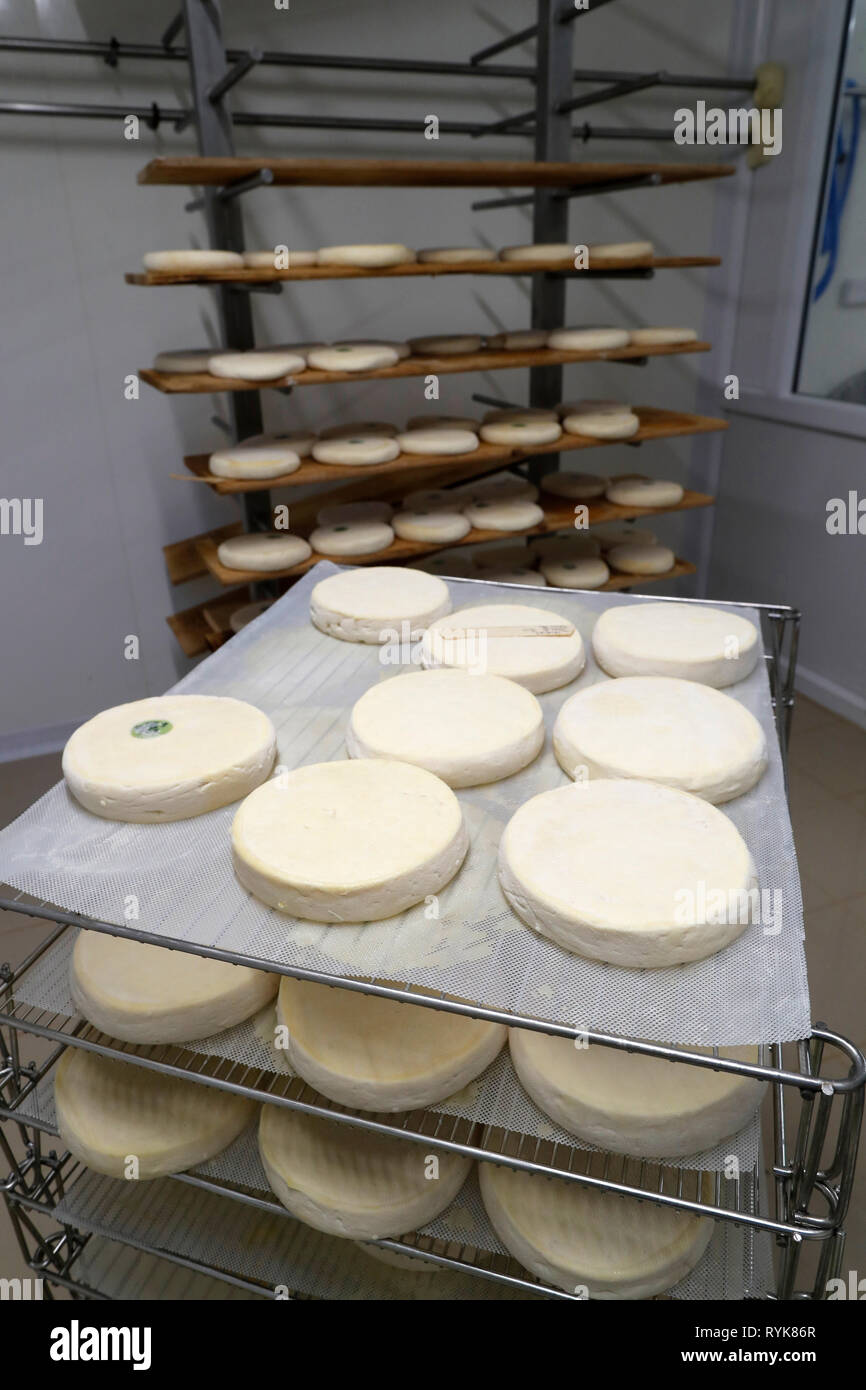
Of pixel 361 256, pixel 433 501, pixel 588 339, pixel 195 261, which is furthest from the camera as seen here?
pixel 433 501

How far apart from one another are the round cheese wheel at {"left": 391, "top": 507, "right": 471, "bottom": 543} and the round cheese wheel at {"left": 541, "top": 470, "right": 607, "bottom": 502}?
1.51 feet

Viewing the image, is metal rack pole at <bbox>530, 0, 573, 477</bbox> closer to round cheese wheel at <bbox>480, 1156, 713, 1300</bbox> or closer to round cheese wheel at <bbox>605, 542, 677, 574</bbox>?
round cheese wheel at <bbox>605, 542, 677, 574</bbox>

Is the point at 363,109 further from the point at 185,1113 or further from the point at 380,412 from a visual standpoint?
the point at 185,1113

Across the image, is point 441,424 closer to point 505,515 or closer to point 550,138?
point 505,515

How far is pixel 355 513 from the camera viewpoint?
291cm

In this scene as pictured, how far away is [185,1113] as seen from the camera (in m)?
1.13

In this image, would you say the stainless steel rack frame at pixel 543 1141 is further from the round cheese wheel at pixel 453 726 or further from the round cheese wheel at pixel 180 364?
the round cheese wheel at pixel 180 364

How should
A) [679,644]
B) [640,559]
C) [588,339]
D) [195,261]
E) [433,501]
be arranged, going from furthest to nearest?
[640,559], [433,501], [588,339], [195,261], [679,644]

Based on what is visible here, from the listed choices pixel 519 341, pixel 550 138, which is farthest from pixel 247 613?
pixel 550 138

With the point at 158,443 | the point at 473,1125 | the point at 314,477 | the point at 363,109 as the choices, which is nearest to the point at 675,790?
the point at 473,1125

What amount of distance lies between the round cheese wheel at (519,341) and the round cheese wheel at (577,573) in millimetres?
729

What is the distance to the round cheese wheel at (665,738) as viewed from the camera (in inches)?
42.4

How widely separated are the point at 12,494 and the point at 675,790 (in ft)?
9.04

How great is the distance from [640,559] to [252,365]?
1.51 metres
